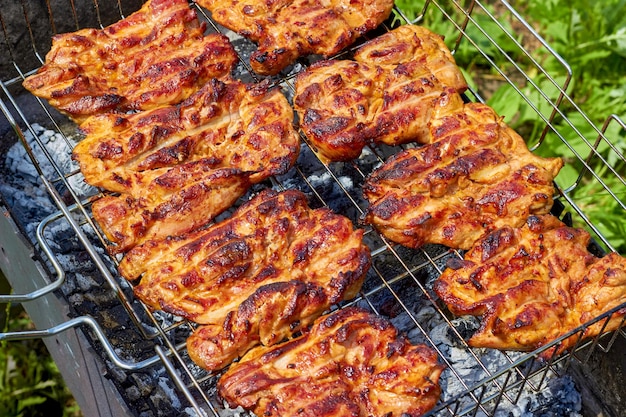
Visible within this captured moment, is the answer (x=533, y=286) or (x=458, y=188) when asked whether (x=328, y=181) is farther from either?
(x=533, y=286)

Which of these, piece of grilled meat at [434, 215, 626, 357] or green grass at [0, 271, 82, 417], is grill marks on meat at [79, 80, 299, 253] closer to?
piece of grilled meat at [434, 215, 626, 357]

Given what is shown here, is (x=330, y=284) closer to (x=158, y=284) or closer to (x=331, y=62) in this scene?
(x=158, y=284)

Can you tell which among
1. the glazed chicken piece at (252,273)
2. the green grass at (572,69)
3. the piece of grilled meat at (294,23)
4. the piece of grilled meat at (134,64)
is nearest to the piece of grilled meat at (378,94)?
the piece of grilled meat at (294,23)

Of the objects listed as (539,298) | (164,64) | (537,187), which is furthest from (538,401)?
(164,64)

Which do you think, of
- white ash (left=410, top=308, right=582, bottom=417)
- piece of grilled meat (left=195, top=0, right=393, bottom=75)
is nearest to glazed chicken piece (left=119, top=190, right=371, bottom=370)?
white ash (left=410, top=308, right=582, bottom=417)

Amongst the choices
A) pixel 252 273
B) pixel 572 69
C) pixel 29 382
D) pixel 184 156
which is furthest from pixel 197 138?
pixel 572 69

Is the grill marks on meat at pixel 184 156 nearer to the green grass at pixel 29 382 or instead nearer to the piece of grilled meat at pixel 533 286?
the piece of grilled meat at pixel 533 286
